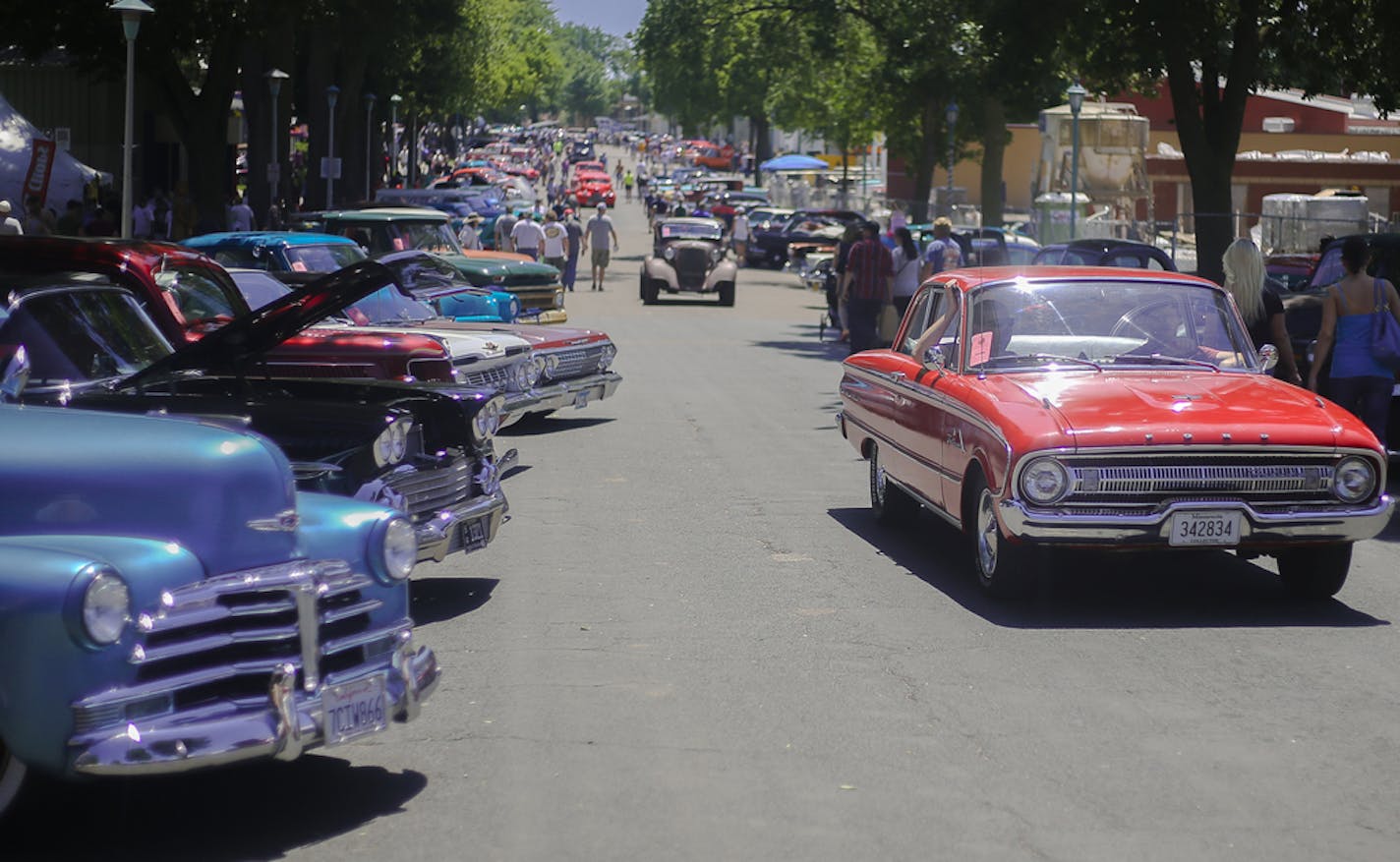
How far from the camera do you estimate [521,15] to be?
Result: 453ft

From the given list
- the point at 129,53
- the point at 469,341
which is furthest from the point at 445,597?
the point at 129,53

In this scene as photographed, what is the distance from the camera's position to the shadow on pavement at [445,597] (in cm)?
897

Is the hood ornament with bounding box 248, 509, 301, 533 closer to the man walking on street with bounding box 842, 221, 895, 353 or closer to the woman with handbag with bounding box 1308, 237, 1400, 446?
the woman with handbag with bounding box 1308, 237, 1400, 446

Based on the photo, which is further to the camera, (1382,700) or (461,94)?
(461,94)

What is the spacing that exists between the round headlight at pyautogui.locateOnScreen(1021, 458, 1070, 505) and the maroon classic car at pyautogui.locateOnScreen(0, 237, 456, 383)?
479 cm

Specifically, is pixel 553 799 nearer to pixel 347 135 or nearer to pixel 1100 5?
pixel 1100 5

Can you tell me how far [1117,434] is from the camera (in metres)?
8.61

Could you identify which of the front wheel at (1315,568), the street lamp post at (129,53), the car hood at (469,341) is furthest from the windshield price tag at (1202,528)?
the street lamp post at (129,53)

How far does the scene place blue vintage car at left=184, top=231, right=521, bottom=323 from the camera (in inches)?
730

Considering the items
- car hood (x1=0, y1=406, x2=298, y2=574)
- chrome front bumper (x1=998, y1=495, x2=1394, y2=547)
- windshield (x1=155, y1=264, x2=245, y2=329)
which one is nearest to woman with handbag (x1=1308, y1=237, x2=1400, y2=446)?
chrome front bumper (x1=998, y1=495, x2=1394, y2=547)

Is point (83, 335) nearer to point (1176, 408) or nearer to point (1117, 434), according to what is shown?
point (1117, 434)

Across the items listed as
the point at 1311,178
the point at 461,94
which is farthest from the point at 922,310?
the point at 461,94

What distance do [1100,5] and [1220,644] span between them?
18869mm

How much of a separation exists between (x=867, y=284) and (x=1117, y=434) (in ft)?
41.9
